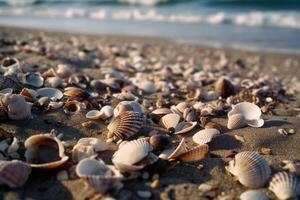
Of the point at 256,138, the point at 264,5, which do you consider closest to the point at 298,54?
the point at 256,138

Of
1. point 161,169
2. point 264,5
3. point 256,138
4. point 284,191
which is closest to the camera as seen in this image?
point 284,191

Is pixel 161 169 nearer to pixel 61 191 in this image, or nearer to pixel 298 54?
pixel 61 191

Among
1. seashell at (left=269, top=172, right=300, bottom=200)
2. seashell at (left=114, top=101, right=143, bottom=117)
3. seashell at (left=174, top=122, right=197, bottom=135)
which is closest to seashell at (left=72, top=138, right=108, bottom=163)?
seashell at (left=114, top=101, right=143, bottom=117)

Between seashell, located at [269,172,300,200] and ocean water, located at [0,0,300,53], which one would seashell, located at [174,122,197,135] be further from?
ocean water, located at [0,0,300,53]

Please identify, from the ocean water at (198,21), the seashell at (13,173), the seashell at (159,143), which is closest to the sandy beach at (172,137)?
the seashell at (13,173)

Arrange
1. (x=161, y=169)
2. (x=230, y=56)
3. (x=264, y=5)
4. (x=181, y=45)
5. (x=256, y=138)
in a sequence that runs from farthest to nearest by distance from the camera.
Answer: (x=264, y=5), (x=181, y=45), (x=230, y=56), (x=256, y=138), (x=161, y=169)

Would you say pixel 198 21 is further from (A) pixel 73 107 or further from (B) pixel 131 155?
(B) pixel 131 155
